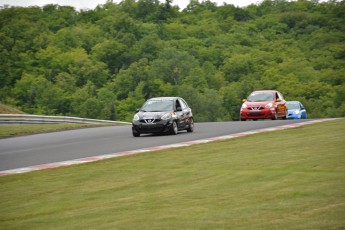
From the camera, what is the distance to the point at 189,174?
43.8ft

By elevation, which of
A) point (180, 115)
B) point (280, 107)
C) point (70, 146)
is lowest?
point (70, 146)

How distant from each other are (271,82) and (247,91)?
4894 millimetres

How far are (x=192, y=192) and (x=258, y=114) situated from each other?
22.9 m

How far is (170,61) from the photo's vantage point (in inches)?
5022

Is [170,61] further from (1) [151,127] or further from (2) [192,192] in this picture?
(2) [192,192]

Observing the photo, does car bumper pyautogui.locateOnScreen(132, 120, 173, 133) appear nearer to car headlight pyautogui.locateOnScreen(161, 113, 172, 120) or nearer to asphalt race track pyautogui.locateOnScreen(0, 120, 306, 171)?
car headlight pyautogui.locateOnScreen(161, 113, 172, 120)

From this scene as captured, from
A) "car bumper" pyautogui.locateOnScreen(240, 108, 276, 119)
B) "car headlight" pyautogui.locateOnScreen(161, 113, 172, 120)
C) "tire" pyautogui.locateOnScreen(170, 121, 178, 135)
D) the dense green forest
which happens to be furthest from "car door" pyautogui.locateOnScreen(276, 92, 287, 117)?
the dense green forest

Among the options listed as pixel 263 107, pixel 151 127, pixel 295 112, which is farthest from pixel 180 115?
pixel 295 112

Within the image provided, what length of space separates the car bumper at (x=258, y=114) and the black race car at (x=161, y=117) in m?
7.75

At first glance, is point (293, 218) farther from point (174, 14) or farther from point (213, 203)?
point (174, 14)

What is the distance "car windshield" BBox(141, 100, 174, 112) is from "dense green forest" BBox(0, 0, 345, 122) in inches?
3018

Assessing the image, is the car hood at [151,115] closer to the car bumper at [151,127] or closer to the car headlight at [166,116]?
the car headlight at [166,116]

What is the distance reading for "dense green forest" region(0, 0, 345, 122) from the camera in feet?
374

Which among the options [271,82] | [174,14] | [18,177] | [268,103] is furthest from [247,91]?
[18,177]
